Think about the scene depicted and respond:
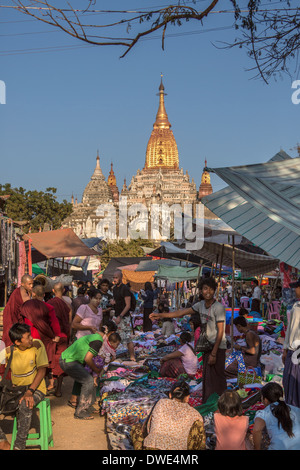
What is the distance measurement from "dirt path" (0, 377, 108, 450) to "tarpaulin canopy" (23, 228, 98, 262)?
17.5 feet

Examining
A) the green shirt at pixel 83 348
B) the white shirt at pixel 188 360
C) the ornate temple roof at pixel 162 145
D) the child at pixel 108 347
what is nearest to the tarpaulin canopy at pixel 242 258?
the white shirt at pixel 188 360

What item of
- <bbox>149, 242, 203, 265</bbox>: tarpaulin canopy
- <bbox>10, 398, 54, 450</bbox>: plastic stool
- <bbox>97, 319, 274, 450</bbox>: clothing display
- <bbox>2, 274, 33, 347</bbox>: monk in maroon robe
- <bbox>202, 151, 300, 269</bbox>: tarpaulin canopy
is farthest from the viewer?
<bbox>149, 242, 203, 265</bbox>: tarpaulin canopy

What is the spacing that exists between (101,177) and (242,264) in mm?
82732

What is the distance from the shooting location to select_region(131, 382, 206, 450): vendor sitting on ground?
15.2ft

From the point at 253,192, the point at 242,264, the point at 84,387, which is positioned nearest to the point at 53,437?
the point at 84,387

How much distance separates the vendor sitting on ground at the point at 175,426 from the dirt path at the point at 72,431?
1.12 m

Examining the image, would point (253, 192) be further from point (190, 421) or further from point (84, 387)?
point (84, 387)

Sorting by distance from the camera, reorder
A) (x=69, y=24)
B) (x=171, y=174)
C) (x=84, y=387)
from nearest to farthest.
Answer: (x=69, y=24)
(x=84, y=387)
(x=171, y=174)

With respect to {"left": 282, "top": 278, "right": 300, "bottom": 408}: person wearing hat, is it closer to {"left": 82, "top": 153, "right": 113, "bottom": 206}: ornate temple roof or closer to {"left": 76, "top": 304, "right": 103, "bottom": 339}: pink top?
{"left": 76, "top": 304, "right": 103, "bottom": 339}: pink top

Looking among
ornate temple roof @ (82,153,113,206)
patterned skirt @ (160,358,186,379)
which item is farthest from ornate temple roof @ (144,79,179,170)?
patterned skirt @ (160,358,186,379)

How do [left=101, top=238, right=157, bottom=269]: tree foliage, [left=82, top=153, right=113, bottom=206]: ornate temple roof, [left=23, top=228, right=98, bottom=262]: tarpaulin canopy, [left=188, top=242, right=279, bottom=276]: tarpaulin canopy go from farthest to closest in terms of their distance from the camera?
[left=82, top=153, right=113, bottom=206]: ornate temple roof < [left=101, top=238, right=157, bottom=269]: tree foliage < [left=23, top=228, right=98, bottom=262]: tarpaulin canopy < [left=188, top=242, right=279, bottom=276]: tarpaulin canopy
